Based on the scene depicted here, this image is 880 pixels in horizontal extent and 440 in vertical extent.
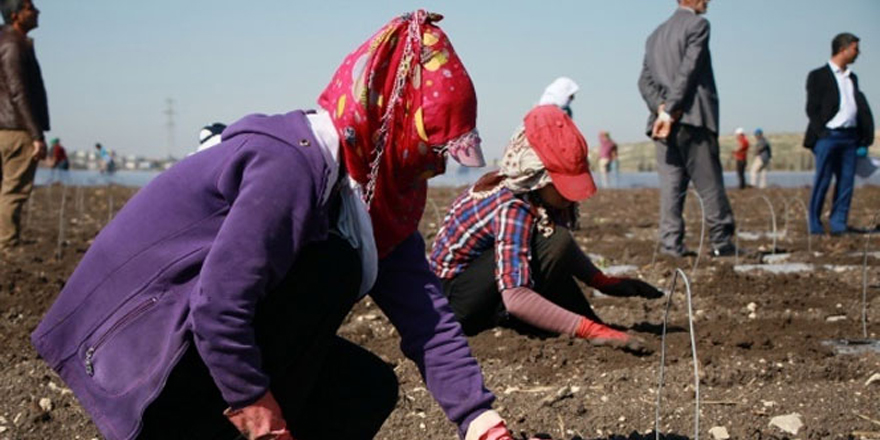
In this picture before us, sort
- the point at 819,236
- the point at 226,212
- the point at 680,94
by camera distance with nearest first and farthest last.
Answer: the point at 226,212
the point at 680,94
the point at 819,236

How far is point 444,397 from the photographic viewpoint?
6.55 ft

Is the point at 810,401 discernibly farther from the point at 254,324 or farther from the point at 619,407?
the point at 254,324

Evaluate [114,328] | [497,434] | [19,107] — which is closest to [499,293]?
[497,434]

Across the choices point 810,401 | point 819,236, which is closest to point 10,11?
point 810,401

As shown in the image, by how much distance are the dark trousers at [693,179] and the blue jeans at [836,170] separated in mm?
1892

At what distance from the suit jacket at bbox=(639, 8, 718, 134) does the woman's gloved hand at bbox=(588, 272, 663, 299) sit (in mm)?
2446

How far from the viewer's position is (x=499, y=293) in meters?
3.61

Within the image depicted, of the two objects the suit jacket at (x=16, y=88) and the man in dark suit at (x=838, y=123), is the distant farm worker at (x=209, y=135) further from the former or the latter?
the man in dark suit at (x=838, y=123)

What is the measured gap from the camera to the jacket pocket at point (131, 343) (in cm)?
174

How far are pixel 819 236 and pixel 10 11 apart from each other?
6328 mm

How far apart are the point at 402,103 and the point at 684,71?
14.6 feet

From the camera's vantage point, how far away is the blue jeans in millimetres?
7539

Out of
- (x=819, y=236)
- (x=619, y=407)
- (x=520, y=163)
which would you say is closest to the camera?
(x=619, y=407)

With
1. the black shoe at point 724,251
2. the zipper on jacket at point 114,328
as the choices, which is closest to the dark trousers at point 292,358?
the zipper on jacket at point 114,328
